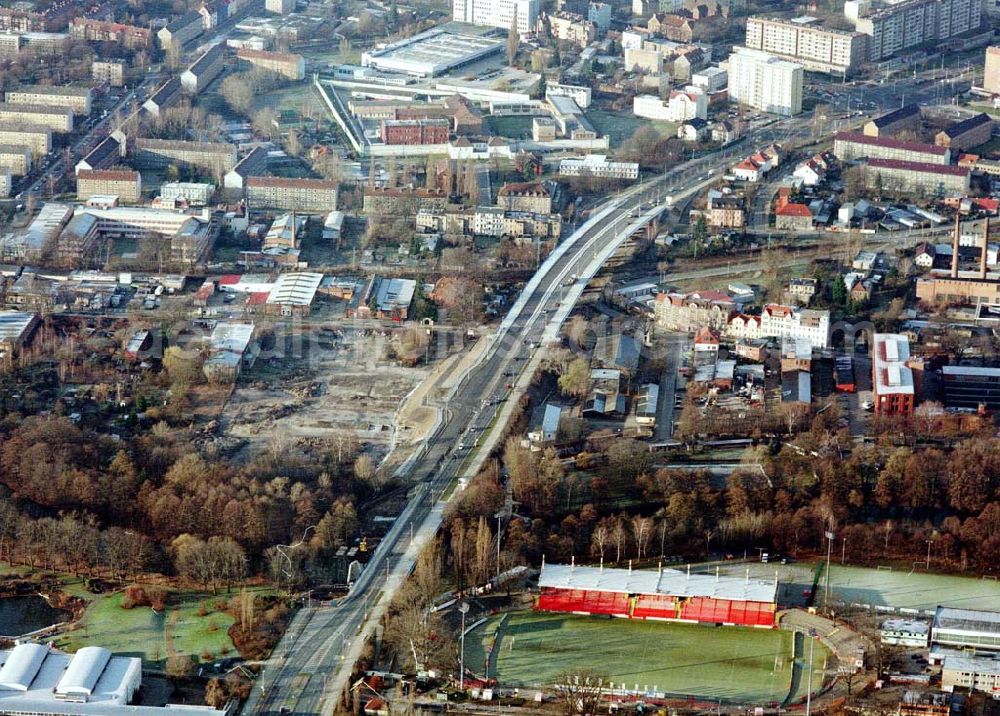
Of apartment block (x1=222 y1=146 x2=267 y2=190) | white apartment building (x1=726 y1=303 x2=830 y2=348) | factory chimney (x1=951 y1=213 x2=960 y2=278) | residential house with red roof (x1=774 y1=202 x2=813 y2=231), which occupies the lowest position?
white apartment building (x1=726 y1=303 x2=830 y2=348)

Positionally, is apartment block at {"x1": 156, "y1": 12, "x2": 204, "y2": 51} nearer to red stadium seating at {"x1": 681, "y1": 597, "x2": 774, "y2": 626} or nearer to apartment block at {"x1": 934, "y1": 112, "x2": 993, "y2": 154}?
apartment block at {"x1": 934, "y1": 112, "x2": 993, "y2": 154}

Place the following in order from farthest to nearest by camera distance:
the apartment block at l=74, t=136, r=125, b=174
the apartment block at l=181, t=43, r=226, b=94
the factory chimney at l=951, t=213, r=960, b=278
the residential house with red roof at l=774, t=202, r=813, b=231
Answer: the apartment block at l=181, t=43, r=226, b=94
the apartment block at l=74, t=136, r=125, b=174
the residential house with red roof at l=774, t=202, r=813, b=231
the factory chimney at l=951, t=213, r=960, b=278

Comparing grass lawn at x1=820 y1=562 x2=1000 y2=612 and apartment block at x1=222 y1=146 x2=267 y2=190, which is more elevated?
apartment block at x1=222 y1=146 x2=267 y2=190

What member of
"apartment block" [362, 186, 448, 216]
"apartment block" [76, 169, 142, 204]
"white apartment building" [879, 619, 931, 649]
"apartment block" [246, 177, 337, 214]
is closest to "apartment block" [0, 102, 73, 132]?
"apartment block" [76, 169, 142, 204]

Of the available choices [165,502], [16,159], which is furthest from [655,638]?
[16,159]

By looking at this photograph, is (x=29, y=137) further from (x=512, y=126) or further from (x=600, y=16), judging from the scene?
(x=600, y=16)

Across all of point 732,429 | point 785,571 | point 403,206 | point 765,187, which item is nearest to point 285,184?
point 403,206
